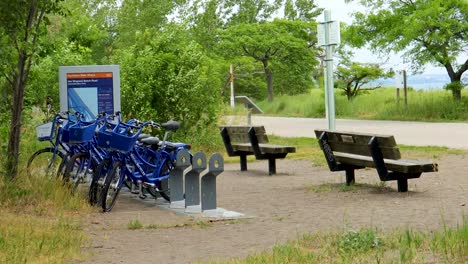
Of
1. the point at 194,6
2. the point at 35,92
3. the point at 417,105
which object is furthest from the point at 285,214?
the point at 194,6

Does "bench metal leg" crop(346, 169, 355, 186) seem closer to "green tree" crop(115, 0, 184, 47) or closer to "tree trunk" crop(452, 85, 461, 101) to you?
"tree trunk" crop(452, 85, 461, 101)

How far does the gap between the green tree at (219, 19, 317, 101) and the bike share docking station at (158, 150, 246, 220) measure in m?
36.6

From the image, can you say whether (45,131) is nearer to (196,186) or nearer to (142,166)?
(142,166)

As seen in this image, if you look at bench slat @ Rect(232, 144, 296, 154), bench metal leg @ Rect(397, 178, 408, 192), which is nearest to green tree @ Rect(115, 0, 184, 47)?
bench slat @ Rect(232, 144, 296, 154)

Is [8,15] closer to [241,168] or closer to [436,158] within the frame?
[241,168]

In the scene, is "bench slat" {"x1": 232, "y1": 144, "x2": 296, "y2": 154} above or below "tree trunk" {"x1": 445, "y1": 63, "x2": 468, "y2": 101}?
below

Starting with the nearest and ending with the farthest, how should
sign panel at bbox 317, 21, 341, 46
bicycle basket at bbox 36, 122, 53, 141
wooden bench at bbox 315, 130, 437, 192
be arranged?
wooden bench at bbox 315, 130, 437, 192 → bicycle basket at bbox 36, 122, 53, 141 → sign panel at bbox 317, 21, 341, 46

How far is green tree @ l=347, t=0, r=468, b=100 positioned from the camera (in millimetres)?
29359

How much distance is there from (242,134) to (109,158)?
493 cm

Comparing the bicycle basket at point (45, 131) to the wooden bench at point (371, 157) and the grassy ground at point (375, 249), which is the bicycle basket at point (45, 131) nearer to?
the wooden bench at point (371, 157)

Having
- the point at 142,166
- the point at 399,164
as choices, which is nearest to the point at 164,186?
the point at 142,166

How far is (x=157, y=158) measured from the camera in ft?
33.3

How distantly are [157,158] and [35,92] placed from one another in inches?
306

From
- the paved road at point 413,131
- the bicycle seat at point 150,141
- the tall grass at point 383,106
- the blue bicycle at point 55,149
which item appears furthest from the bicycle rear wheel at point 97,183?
the tall grass at point 383,106
